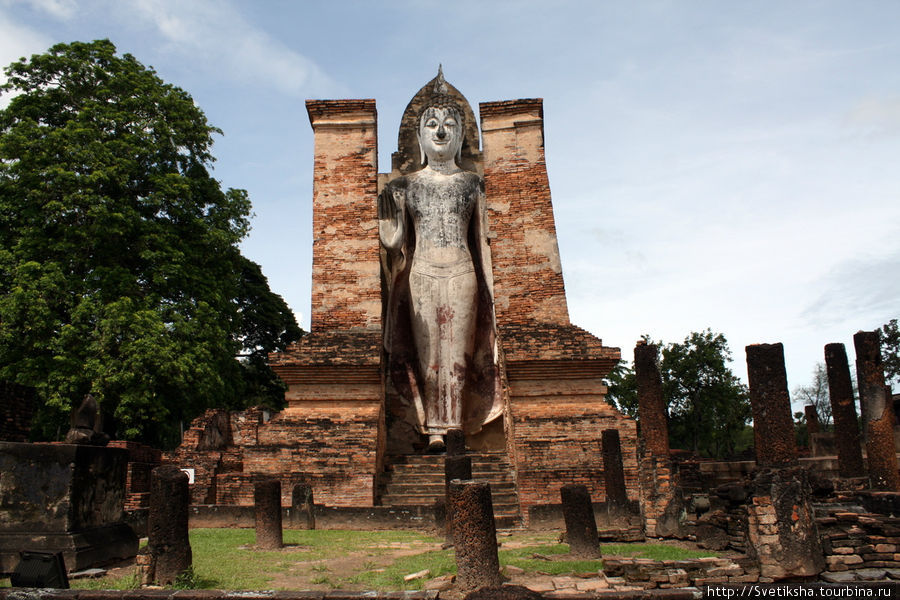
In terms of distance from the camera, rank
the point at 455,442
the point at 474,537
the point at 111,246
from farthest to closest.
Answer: the point at 111,246
the point at 455,442
the point at 474,537

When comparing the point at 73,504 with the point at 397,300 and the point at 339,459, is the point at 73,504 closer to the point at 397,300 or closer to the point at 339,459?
the point at 339,459

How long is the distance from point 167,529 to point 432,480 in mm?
5784

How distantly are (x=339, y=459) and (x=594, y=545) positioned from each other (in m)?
4.61

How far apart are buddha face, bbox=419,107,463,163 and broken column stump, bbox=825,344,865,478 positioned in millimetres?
8002

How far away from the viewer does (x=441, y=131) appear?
13.8 m

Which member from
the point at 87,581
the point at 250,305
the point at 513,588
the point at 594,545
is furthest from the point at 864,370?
the point at 250,305

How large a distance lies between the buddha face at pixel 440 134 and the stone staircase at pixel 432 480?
18.7 feet

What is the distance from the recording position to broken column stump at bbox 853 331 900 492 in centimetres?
1200

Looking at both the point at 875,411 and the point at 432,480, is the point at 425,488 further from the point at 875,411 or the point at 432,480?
the point at 875,411

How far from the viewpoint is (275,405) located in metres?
29.6

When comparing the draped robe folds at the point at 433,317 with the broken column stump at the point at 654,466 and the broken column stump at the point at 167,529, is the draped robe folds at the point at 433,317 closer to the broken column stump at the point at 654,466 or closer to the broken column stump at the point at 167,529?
the broken column stump at the point at 654,466

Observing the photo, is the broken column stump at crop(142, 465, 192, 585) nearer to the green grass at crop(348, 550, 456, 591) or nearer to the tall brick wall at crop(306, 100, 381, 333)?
the green grass at crop(348, 550, 456, 591)

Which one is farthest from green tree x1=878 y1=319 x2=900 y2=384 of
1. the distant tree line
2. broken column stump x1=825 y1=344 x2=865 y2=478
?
broken column stump x1=825 y1=344 x2=865 y2=478

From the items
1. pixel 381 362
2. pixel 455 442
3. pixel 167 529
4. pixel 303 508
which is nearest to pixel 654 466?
pixel 455 442
